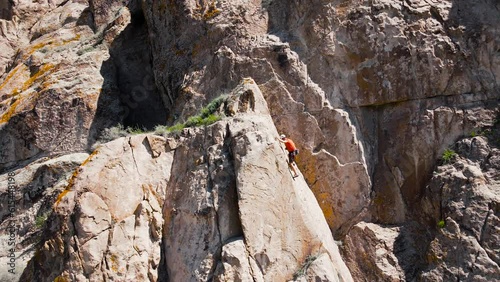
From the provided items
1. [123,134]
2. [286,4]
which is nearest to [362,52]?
[286,4]

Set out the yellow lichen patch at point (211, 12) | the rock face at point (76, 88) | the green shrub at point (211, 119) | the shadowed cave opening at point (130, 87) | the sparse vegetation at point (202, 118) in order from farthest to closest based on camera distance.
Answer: the shadowed cave opening at point (130, 87) → the rock face at point (76, 88) → the yellow lichen patch at point (211, 12) → the sparse vegetation at point (202, 118) → the green shrub at point (211, 119)

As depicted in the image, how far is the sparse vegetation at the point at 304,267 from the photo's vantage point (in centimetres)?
1070

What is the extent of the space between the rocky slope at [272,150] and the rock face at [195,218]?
0.09ft

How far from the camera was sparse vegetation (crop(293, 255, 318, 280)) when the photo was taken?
421 inches

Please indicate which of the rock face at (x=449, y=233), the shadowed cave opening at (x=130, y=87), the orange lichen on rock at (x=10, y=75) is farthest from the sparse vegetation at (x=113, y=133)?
the rock face at (x=449, y=233)

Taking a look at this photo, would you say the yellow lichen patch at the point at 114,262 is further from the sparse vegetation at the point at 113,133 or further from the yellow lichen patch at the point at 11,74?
the yellow lichen patch at the point at 11,74

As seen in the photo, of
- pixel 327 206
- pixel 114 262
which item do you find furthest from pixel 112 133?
pixel 327 206

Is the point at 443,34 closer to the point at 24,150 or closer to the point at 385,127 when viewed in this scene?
the point at 385,127

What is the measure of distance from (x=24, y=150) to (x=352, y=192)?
344 inches

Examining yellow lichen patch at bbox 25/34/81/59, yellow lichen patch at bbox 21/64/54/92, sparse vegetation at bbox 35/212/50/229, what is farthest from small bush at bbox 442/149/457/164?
yellow lichen patch at bbox 25/34/81/59

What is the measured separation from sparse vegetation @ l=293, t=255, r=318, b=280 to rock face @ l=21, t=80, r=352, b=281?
7cm

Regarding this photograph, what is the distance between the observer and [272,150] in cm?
1150

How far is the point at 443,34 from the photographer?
44.1 ft

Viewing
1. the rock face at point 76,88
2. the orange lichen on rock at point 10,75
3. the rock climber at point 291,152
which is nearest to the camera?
the rock climber at point 291,152
